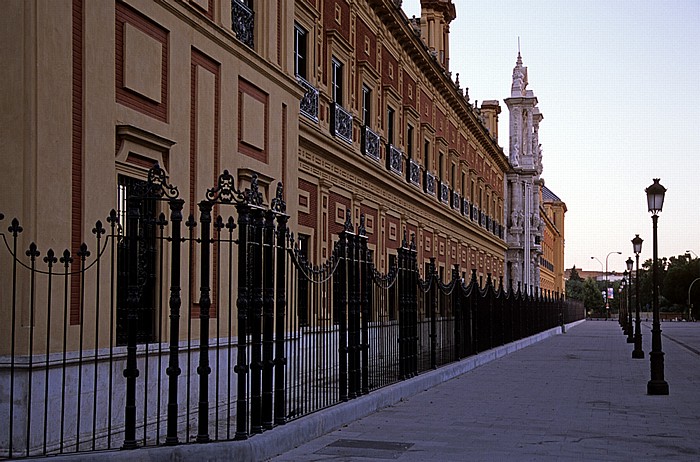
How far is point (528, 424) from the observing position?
12.3 meters

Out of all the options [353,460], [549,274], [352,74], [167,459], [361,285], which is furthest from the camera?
[549,274]

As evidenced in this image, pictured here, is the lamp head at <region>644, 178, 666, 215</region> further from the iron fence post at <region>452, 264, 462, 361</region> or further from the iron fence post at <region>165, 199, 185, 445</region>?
the iron fence post at <region>165, 199, 185, 445</region>

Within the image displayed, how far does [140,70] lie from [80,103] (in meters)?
1.46

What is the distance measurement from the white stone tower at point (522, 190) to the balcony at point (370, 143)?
34372 millimetres

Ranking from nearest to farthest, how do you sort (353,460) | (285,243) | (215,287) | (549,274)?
(353,460) → (285,243) → (215,287) → (549,274)

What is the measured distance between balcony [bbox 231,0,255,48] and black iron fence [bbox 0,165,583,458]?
2.87 m

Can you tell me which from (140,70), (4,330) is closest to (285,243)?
(140,70)

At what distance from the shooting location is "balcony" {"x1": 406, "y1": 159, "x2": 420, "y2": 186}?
2827 centimetres

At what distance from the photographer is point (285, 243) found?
10703mm

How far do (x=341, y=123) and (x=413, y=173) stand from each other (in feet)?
28.2

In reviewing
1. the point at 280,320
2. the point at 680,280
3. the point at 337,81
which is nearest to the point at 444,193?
the point at 337,81

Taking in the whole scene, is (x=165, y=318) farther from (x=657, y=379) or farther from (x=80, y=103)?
(x=657, y=379)

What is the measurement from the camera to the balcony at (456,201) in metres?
36.7

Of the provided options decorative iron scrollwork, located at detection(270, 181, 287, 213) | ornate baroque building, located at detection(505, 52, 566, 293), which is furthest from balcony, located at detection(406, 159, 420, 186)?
ornate baroque building, located at detection(505, 52, 566, 293)
